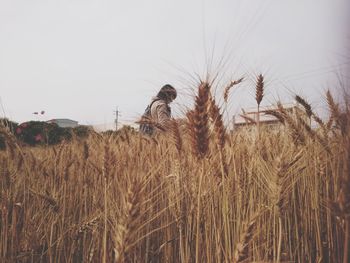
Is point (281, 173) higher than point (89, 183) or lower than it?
higher

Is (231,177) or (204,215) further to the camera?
(231,177)

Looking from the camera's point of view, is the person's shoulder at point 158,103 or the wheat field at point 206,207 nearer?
the wheat field at point 206,207

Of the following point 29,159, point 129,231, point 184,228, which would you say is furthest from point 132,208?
point 29,159

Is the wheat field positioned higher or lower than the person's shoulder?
lower

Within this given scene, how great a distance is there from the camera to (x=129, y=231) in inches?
28.7

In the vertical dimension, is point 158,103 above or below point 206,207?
above

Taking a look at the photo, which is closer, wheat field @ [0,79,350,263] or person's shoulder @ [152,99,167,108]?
wheat field @ [0,79,350,263]

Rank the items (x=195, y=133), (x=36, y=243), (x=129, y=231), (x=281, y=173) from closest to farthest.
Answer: (x=129, y=231) < (x=281, y=173) < (x=195, y=133) < (x=36, y=243)

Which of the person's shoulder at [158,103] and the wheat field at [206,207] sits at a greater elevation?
the person's shoulder at [158,103]

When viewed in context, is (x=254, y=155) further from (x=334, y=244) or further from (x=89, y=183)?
(x=89, y=183)

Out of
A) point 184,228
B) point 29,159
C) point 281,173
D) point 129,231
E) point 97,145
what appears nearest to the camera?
point 129,231

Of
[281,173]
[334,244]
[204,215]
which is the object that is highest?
[281,173]

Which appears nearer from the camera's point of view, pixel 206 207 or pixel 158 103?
pixel 206 207

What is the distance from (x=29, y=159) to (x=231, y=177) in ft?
4.20
